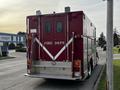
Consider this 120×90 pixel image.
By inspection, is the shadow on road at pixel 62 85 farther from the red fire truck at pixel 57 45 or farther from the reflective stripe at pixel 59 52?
the reflective stripe at pixel 59 52

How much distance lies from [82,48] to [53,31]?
1.67 m

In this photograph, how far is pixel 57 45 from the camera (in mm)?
10344

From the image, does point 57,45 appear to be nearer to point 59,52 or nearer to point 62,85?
point 59,52

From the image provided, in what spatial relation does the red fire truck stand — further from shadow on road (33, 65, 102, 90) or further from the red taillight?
shadow on road (33, 65, 102, 90)

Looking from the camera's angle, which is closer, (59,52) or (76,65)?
(76,65)

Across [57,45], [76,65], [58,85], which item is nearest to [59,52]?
[57,45]

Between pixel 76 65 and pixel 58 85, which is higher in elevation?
pixel 76 65

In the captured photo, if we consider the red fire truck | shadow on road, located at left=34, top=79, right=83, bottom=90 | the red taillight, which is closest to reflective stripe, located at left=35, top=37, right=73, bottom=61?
the red fire truck

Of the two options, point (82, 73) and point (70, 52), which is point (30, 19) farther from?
point (82, 73)

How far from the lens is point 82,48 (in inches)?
383

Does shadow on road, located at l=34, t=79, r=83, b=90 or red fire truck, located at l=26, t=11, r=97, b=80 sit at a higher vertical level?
red fire truck, located at l=26, t=11, r=97, b=80

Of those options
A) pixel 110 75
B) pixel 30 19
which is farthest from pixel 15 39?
pixel 110 75

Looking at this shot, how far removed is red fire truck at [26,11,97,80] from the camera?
9725mm

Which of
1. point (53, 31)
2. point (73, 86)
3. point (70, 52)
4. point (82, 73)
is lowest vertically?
point (73, 86)
